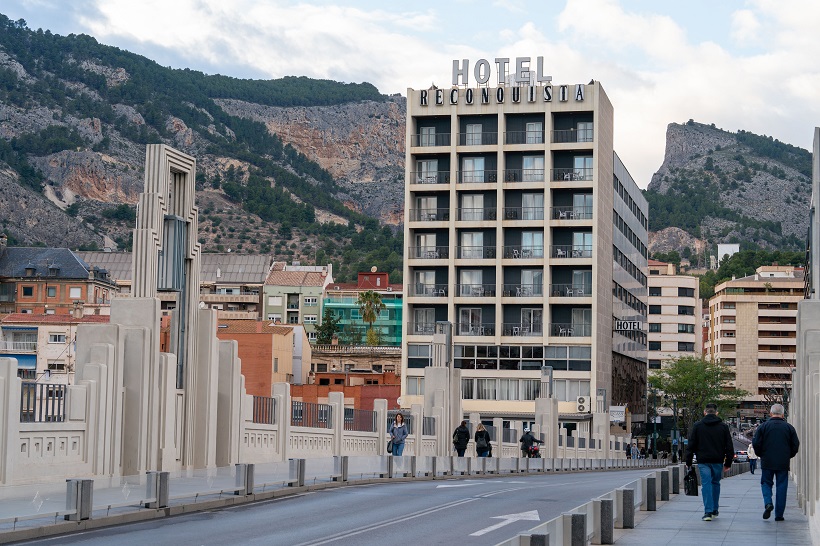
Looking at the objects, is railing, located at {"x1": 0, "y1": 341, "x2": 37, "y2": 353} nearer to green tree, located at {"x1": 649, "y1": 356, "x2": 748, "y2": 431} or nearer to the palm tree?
the palm tree

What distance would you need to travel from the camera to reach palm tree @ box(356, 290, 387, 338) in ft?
497

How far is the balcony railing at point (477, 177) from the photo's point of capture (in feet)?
291

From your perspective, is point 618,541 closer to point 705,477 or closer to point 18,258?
point 705,477

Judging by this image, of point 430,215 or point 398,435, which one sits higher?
point 430,215

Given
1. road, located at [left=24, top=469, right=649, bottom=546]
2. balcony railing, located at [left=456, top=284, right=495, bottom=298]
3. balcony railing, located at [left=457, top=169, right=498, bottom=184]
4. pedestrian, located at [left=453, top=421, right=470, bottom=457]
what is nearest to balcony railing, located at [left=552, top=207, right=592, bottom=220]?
balcony railing, located at [left=457, top=169, right=498, bottom=184]

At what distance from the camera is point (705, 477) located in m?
19.2

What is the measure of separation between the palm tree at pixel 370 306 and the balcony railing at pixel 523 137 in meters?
65.4

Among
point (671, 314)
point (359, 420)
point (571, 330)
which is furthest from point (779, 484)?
point (671, 314)

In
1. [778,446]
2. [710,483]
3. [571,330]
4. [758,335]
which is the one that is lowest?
[710,483]

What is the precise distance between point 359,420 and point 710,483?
21536 millimetres

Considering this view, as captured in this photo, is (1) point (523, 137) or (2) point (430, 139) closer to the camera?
(1) point (523, 137)

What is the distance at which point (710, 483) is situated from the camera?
1916 cm

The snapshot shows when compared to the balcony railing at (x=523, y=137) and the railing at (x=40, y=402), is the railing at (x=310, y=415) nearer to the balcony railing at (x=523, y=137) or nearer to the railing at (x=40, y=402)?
the railing at (x=40, y=402)

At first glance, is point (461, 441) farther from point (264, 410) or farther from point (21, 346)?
point (21, 346)
